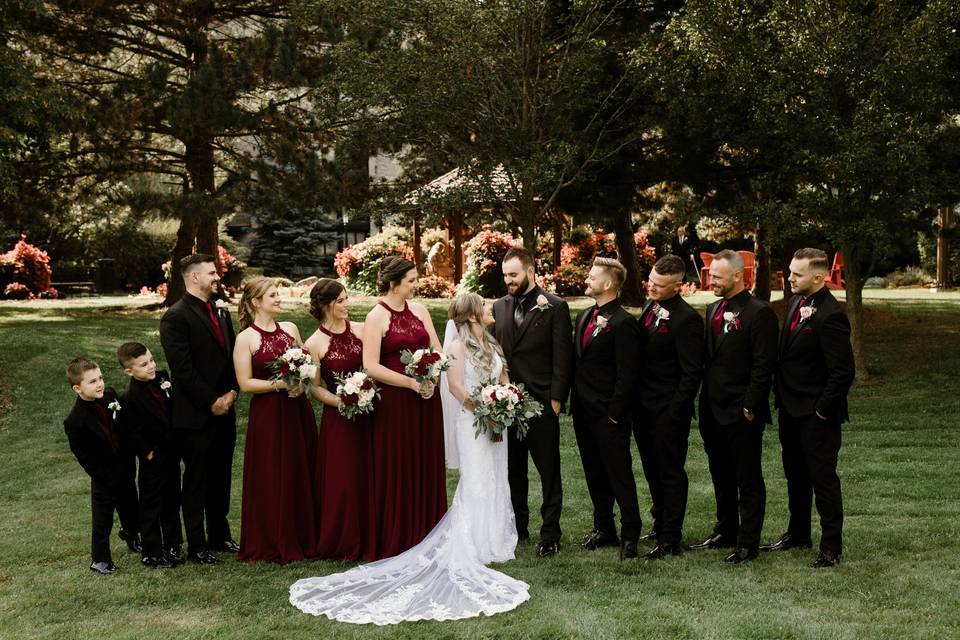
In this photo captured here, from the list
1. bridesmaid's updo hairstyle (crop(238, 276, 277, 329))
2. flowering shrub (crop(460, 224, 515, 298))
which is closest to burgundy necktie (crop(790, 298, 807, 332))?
bridesmaid's updo hairstyle (crop(238, 276, 277, 329))

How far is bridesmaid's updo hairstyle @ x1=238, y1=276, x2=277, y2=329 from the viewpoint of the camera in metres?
6.66

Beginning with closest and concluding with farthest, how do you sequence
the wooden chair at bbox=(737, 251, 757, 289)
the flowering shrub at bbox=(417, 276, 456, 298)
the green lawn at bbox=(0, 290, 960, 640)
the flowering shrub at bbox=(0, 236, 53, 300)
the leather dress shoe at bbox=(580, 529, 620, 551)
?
the green lawn at bbox=(0, 290, 960, 640) → the leather dress shoe at bbox=(580, 529, 620, 551) → the flowering shrub at bbox=(417, 276, 456, 298) → the wooden chair at bbox=(737, 251, 757, 289) → the flowering shrub at bbox=(0, 236, 53, 300)

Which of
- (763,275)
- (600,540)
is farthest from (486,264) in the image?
(600,540)

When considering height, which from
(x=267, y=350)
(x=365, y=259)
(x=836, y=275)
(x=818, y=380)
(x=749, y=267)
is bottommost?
(x=818, y=380)

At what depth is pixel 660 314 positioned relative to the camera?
6.41 m

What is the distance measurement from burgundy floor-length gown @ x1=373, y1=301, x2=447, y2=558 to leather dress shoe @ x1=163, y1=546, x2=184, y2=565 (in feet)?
4.59

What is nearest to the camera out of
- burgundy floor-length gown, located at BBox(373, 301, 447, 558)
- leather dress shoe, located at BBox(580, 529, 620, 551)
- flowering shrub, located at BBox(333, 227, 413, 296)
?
burgundy floor-length gown, located at BBox(373, 301, 447, 558)

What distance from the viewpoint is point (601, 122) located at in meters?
16.7

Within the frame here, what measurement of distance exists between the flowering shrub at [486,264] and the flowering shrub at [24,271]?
42.7 feet

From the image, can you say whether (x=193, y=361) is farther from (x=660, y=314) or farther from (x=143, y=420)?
(x=660, y=314)

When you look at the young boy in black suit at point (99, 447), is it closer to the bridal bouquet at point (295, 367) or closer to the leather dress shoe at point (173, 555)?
the leather dress shoe at point (173, 555)

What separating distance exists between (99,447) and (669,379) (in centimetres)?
389

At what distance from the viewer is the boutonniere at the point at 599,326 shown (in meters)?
6.51

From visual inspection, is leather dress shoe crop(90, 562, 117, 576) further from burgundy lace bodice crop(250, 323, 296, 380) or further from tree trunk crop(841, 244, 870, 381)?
tree trunk crop(841, 244, 870, 381)
